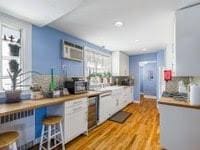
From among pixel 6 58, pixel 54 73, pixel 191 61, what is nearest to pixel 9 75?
pixel 6 58

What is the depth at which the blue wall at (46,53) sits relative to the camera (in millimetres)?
2709

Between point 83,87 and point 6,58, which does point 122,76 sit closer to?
point 83,87

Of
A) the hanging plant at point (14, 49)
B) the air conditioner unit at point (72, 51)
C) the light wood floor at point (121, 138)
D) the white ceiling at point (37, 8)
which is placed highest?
the white ceiling at point (37, 8)

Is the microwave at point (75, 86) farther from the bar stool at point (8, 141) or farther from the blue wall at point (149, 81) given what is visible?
the blue wall at point (149, 81)

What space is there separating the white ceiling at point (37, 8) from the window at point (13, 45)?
18 cm

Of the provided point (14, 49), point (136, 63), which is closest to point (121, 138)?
point (14, 49)

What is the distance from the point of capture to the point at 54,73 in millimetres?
3156

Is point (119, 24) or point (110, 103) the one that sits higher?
point (119, 24)

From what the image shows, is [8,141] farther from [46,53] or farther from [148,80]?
[148,80]

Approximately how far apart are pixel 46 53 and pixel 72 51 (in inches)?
30.9

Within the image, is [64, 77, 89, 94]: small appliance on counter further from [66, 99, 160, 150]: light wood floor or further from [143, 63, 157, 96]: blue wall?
[143, 63, 157, 96]: blue wall

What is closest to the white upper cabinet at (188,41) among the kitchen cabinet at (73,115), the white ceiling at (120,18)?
the white ceiling at (120,18)

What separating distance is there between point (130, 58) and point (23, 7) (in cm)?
586

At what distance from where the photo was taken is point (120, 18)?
2.63 metres
